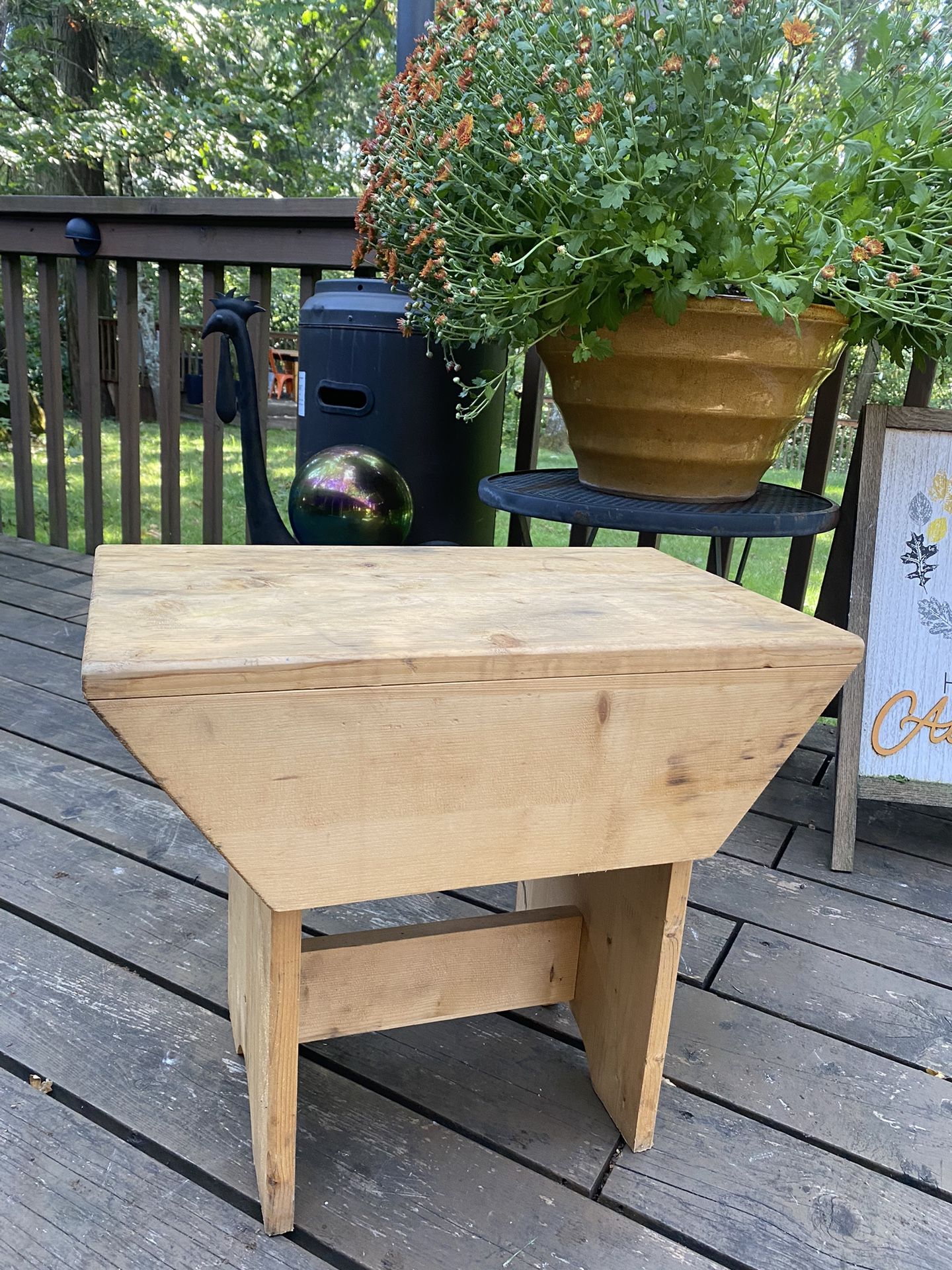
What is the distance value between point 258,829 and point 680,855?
1.31 feet

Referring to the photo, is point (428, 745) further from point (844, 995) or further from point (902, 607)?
point (902, 607)

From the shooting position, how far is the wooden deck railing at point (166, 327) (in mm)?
2133

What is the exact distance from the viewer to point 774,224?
111 cm

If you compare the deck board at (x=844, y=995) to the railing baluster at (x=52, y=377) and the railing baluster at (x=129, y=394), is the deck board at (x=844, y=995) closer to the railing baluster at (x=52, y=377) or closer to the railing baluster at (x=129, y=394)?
the railing baluster at (x=129, y=394)

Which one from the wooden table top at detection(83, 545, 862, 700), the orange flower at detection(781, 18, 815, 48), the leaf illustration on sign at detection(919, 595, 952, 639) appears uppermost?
the orange flower at detection(781, 18, 815, 48)

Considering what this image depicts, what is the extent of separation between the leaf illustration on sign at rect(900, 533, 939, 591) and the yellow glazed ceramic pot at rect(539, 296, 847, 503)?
39 centimetres

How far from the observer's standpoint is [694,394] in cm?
126

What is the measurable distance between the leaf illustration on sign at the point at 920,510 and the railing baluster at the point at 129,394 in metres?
2.14

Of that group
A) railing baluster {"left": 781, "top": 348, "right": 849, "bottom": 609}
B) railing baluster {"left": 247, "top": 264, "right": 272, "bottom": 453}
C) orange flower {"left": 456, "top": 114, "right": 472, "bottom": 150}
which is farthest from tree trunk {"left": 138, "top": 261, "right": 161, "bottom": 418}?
orange flower {"left": 456, "top": 114, "right": 472, "bottom": 150}

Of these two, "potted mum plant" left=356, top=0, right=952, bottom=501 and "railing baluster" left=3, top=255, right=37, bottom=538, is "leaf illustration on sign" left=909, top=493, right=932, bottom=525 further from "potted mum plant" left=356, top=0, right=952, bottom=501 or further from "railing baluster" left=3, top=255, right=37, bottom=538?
"railing baluster" left=3, top=255, right=37, bottom=538

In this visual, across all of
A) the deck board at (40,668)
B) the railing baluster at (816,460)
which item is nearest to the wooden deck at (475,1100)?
the deck board at (40,668)

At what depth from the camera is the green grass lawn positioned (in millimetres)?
4094

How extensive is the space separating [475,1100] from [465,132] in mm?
1165

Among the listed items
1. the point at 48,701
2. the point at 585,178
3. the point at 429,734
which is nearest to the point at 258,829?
the point at 429,734
